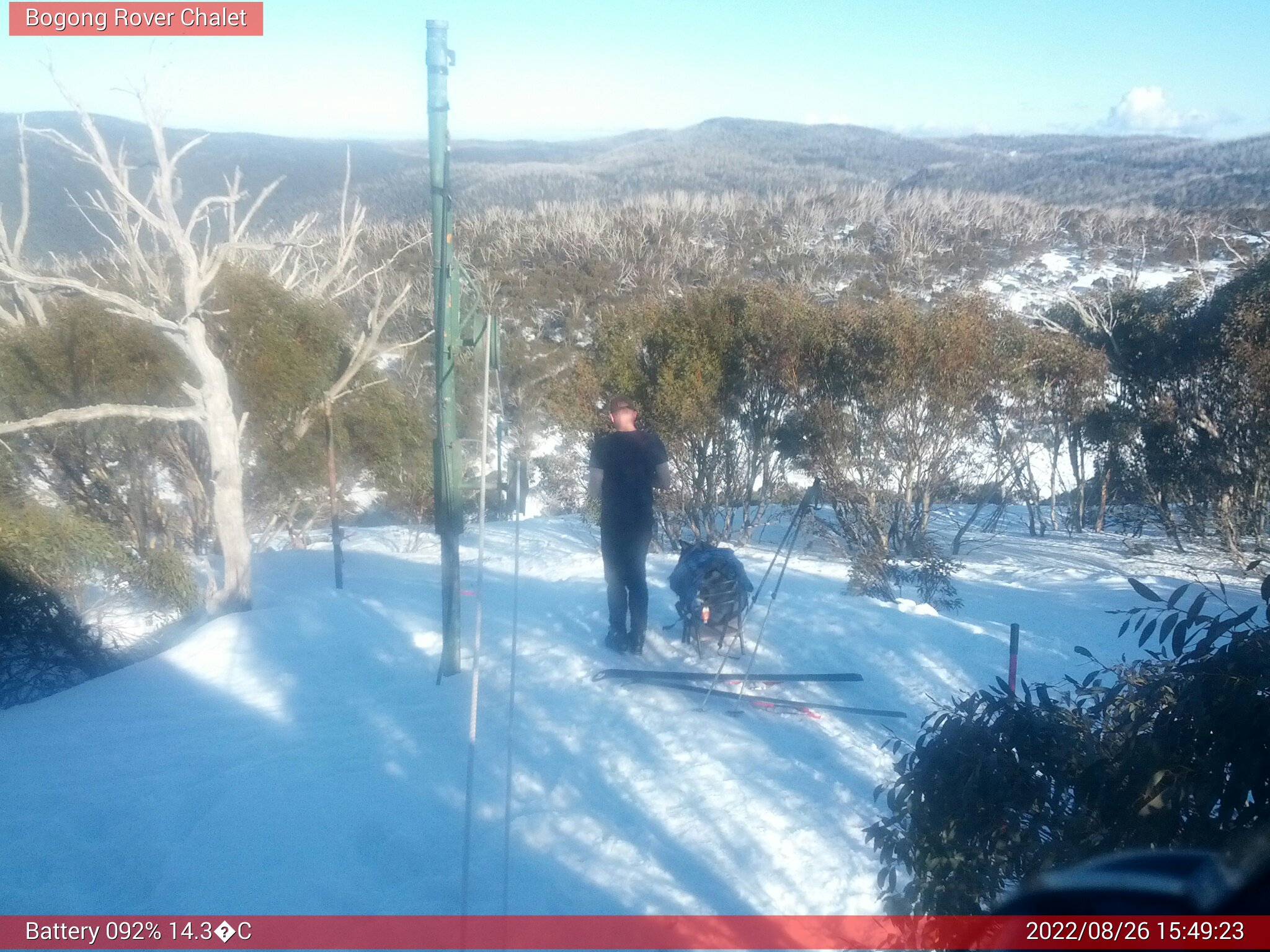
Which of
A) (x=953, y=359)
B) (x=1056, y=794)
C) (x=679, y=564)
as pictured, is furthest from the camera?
(x=953, y=359)

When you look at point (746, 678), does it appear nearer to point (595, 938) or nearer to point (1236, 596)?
point (595, 938)

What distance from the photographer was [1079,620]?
6.96m

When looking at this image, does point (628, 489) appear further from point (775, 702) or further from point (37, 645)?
point (37, 645)

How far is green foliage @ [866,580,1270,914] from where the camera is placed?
1656 mm

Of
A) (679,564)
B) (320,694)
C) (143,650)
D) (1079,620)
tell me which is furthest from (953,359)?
(143,650)

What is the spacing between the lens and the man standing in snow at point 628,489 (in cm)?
512

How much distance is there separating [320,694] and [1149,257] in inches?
1333

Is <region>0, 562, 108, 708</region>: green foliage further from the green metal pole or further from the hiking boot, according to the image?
the hiking boot

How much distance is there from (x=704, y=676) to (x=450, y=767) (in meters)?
1.70

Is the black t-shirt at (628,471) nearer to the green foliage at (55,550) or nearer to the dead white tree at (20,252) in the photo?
the green foliage at (55,550)

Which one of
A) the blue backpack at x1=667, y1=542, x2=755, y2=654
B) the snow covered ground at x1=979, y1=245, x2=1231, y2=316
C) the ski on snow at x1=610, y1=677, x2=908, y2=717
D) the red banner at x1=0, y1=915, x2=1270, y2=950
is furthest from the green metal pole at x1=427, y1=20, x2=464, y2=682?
the snow covered ground at x1=979, y1=245, x2=1231, y2=316

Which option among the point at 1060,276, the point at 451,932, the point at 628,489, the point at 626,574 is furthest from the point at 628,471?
the point at 1060,276

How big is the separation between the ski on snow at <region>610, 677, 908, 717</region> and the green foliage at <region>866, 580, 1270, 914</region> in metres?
2.26

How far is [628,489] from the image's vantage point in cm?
512
